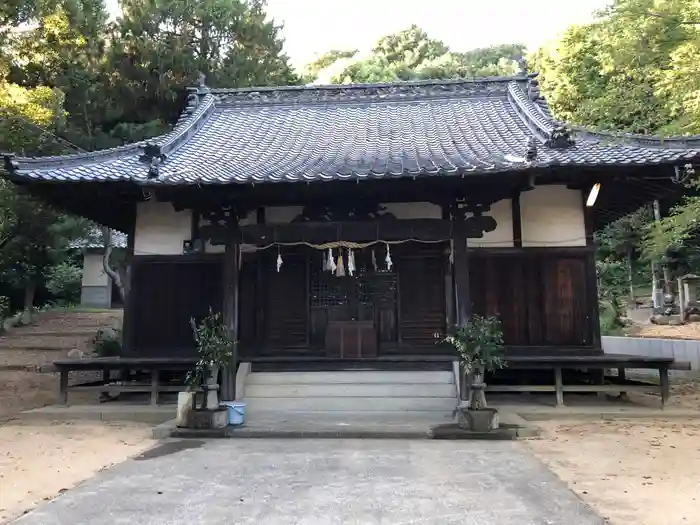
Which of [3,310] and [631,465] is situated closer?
[631,465]

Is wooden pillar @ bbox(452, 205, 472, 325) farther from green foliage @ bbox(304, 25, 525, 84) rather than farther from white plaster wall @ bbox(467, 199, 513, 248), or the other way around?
green foliage @ bbox(304, 25, 525, 84)

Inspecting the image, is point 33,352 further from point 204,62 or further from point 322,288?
point 322,288

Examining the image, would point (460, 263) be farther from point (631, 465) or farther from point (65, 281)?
point (65, 281)

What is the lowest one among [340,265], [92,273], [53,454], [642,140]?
[53,454]

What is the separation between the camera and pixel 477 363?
838 cm

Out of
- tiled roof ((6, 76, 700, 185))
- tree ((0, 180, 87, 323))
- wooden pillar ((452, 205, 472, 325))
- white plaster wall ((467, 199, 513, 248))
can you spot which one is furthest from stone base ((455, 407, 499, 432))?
tree ((0, 180, 87, 323))

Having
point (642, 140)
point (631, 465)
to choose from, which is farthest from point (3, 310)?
point (631, 465)

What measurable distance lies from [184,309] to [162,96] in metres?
10.4

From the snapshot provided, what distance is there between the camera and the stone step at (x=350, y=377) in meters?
10.0

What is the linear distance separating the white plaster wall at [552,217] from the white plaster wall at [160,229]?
264 inches

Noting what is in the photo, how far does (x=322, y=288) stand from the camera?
1132cm

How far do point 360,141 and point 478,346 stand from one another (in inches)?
228

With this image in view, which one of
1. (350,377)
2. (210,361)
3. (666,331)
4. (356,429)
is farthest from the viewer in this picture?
(666,331)

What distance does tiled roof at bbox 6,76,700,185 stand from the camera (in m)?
9.24
